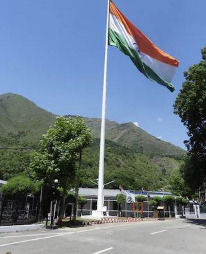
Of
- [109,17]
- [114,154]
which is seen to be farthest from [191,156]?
[114,154]

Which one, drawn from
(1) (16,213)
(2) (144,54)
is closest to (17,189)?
(1) (16,213)

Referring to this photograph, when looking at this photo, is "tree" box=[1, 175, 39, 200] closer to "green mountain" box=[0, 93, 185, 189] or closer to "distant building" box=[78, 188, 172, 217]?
"distant building" box=[78, 188, 172, 217]

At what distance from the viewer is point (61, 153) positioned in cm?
2212

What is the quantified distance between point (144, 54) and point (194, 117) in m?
8.52

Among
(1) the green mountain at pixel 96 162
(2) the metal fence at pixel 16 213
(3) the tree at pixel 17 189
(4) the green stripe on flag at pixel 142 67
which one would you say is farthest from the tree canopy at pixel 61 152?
(1) the green mountain at pixel 96 162

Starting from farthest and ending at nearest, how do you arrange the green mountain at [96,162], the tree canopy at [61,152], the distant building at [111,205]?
the green mountain at [96,162] < the distant building at [111,205] < the tree canopy at [61,152]

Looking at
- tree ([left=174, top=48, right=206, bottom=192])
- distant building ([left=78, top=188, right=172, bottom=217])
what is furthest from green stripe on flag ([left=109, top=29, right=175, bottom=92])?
distant building ([left=78, top=188, right=172, bottom=217])

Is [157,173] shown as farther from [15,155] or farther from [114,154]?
[15,155]

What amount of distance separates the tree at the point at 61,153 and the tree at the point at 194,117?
12394 millimetres

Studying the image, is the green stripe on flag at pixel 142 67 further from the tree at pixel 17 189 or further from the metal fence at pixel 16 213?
the metal fence at pixel 16 213

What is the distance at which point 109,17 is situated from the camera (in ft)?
102

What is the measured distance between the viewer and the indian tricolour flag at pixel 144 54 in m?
28.4

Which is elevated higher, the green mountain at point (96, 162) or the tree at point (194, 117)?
the green mountain at point (96, 162)

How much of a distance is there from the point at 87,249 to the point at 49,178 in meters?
12.0
